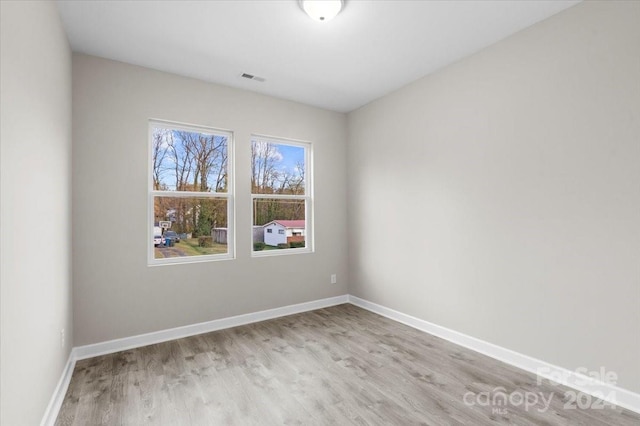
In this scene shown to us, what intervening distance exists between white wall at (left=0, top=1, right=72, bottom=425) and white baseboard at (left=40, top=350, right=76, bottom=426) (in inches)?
2.8

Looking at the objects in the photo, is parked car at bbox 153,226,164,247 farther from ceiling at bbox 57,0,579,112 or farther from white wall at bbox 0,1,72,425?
ceiling at bbox 57,0,579,112

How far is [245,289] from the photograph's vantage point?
→ 379 cm

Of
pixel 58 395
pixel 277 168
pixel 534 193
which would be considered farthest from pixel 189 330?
pixel 534 193

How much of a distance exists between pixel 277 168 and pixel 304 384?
2717 mm

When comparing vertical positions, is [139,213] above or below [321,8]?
below

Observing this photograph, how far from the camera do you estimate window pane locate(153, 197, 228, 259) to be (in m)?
3.38

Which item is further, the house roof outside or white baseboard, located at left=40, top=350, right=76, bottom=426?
the house roof outside

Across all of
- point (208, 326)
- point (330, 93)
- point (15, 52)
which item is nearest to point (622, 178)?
point (330, 93)

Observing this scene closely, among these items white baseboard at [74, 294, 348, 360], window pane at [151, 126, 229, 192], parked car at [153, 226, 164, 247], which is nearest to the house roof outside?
window pane at [151, 126, 229, 192]

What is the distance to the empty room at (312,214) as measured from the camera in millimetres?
2035

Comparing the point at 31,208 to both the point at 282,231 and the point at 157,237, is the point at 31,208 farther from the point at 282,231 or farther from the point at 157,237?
the point at 282,231

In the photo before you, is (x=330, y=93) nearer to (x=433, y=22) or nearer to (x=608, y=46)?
(x=433, y=22)

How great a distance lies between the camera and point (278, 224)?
4.21m

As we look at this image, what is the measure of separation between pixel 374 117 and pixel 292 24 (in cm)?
195
